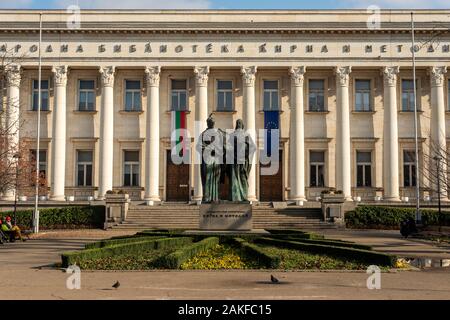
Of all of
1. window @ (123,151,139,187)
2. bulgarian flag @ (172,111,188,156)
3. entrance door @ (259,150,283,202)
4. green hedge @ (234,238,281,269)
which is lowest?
green hedge @ (234,238,281,269)

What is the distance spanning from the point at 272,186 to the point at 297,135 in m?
4.81

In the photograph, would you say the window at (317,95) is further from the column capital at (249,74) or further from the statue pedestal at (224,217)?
the statue pedestal at (224,217)

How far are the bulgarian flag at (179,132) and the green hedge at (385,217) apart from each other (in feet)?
48.4

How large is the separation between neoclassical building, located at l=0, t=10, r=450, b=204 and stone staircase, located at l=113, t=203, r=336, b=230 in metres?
4.26

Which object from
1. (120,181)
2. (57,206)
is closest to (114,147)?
(120,181)

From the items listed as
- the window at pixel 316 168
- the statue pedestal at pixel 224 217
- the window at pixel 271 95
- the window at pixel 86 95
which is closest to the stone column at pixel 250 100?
the window at pixel 271 95

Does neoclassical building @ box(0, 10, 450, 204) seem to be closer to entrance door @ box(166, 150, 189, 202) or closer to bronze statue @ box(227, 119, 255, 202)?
entrance door @ box(166, 150, 189, 202)

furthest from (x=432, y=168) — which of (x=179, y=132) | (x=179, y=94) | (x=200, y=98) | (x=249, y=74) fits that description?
(x=179, y=94)

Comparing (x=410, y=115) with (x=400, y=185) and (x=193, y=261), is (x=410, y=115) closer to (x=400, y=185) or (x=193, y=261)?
(x=400, y=185)

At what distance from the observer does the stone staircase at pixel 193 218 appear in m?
42.9

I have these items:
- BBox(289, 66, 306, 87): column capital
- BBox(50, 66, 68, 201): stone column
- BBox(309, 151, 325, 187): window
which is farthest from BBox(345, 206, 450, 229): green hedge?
BBox(50, 66, 68, 201): stone column

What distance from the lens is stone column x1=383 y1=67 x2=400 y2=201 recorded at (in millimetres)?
50344

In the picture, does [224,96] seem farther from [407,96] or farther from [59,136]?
[407,96]

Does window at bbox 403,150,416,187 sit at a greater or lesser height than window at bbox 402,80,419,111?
lesser
